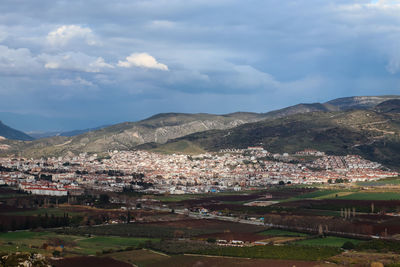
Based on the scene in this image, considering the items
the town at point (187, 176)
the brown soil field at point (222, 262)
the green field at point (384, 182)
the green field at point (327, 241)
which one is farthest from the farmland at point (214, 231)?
the town at point (187, 176)

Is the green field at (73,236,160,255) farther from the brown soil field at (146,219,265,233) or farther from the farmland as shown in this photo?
the brown soil field at (146,219,265,233)

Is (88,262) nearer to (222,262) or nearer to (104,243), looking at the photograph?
(222,262)

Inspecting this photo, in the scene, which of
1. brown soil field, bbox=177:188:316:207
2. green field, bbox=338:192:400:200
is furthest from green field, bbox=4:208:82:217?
green field, bbox=338:192:400:200

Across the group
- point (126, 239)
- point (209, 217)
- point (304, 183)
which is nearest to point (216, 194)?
point (304, 183)

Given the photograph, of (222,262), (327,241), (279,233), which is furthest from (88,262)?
(279,233)

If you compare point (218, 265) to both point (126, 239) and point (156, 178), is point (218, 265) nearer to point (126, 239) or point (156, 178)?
point (126, 239)

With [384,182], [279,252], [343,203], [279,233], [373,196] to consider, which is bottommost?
→ [279,252]
